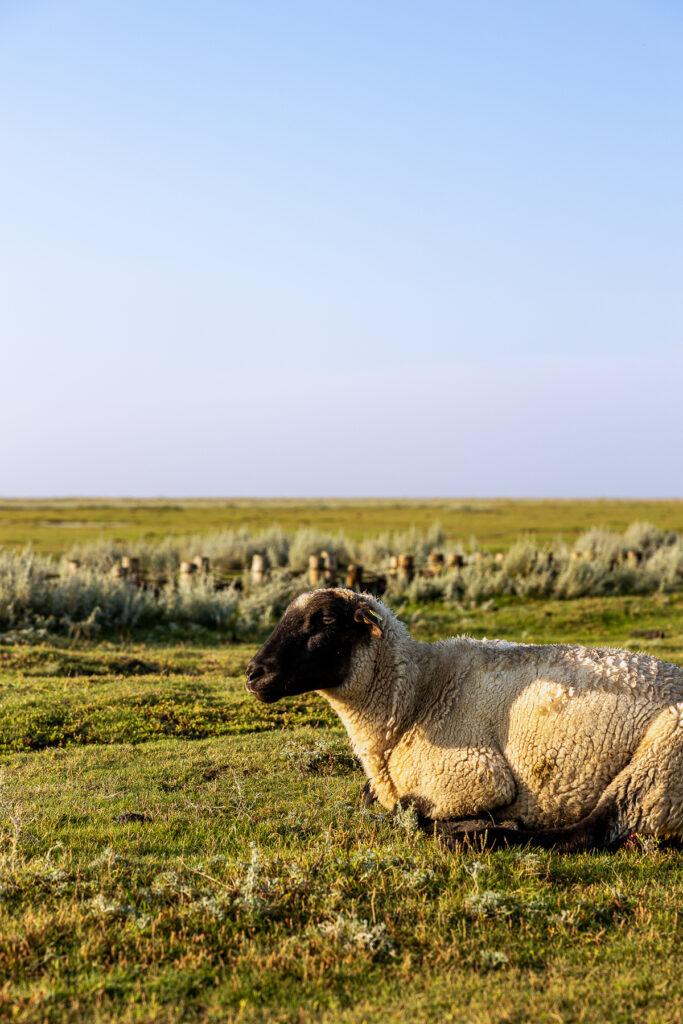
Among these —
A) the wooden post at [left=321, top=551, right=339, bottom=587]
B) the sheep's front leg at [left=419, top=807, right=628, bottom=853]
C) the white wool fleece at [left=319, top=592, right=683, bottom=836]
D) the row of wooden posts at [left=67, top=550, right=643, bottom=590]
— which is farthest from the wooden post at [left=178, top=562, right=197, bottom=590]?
the sheep's front leg at [left=419, top=807, right=628, bottom=853]

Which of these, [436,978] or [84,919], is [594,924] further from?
[84,919]

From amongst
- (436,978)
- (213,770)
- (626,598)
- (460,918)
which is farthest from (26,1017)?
(626,598)

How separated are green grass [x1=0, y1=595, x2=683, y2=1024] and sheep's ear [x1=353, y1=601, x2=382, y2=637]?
1.55 meters

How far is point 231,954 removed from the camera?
4809 millimetres

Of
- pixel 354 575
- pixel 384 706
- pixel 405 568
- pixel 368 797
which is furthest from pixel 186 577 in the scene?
Result: pixel 384 706

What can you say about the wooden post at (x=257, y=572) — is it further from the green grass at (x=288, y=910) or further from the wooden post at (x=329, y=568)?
the green grass at (x=288, y=910)

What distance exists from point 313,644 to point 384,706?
86 cm

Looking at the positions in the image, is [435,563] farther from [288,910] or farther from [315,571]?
[288,910]

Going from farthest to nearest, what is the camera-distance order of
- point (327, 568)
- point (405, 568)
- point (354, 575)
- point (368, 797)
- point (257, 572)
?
point (405, 568) → point (257, 572) → point (327, 568) → point (354, 575) → point (368, 797)

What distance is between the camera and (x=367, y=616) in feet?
23.7

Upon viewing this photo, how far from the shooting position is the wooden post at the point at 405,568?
2595 centimetres

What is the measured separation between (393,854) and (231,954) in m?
1.66

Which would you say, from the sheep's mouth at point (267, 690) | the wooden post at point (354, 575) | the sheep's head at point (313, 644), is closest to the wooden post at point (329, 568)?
the wooden post at point (354, 575)

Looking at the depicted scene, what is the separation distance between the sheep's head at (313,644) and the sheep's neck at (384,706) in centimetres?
23
